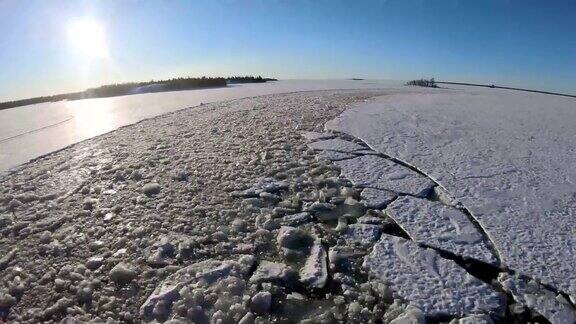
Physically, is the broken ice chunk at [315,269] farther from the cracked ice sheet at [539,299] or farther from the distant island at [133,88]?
the distant island at [133,88]

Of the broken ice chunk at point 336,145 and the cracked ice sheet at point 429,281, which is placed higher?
the broken ice chunk at point 336,145

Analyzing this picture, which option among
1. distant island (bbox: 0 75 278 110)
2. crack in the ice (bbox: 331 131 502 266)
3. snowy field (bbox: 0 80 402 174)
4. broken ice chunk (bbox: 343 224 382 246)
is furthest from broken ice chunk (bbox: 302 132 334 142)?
distant island (bbox: 0 75 278 110)

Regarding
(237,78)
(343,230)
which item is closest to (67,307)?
(343,230)

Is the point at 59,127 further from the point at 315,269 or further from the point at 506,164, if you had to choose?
the point at 506,164

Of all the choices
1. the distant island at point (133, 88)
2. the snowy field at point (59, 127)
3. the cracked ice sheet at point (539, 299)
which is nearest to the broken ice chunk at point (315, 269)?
the cracked ice sheet at point (539, 299)

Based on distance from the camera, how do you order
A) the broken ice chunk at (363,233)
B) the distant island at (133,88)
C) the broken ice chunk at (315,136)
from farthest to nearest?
the distant island at (133,88) → the broken ice chunk at (315,136) → the broken ice chunk at (363,233)

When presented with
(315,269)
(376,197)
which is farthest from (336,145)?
(315,269)
